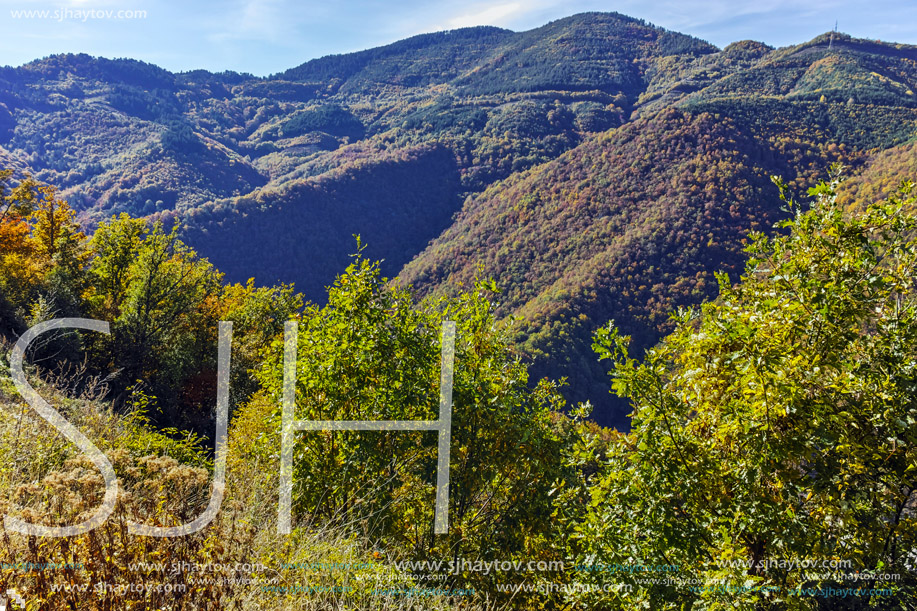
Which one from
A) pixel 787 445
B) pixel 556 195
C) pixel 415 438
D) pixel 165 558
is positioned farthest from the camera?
pixel 556 195

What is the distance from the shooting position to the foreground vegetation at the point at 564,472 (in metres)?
3.15

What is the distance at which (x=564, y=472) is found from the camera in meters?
6.63

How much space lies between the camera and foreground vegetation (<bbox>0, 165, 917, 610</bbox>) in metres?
3.15

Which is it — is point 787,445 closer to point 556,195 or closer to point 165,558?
point 165,558

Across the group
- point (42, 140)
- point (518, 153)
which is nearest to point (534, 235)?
point (518, 153)

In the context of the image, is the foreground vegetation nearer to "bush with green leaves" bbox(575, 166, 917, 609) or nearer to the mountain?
"bush with green leaves" bbox(575, 166, 917, 609)

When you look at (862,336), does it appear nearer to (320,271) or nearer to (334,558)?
(334,558)

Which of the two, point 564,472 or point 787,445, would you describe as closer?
point 787,445

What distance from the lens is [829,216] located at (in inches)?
166

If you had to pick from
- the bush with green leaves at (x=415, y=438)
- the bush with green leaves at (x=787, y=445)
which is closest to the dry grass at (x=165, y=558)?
the bush with green leaves at (x=415, y=438)

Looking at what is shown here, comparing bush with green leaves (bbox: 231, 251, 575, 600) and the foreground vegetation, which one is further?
bush with green leaves (bbox: 231, 251, 575, 600)

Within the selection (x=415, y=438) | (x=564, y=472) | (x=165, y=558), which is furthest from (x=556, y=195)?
(x=165, y=558)

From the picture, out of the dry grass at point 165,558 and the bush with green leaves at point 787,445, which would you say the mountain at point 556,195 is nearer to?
the bush with green leaves at point 787,445

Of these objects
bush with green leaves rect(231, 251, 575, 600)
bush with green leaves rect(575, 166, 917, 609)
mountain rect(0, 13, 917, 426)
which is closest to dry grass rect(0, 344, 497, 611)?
bush with green leaves rect(231, 251, 575, 600)
